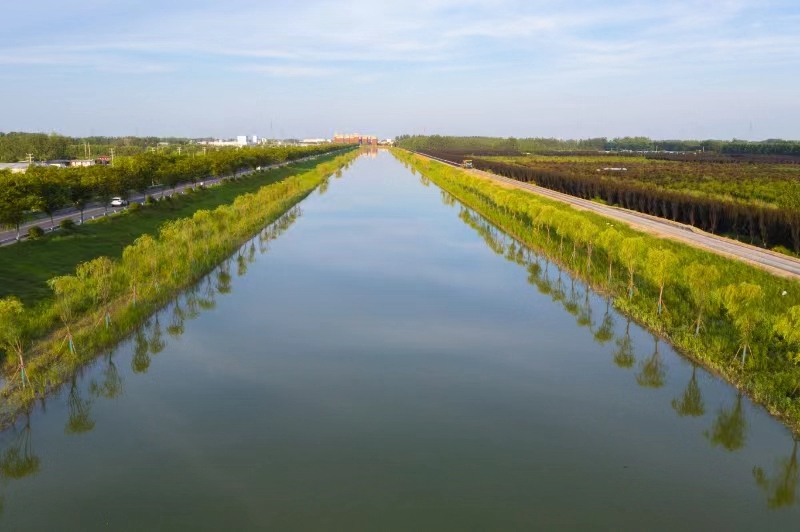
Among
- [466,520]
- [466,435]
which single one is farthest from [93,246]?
[466,520]

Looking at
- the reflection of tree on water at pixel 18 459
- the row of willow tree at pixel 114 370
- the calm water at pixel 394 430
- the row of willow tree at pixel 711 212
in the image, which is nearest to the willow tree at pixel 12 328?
the row of willow tree at pixel 114 370

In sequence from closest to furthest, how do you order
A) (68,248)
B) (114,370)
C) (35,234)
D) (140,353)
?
(114,370)
(140,353)
(68,248)
(35,234)

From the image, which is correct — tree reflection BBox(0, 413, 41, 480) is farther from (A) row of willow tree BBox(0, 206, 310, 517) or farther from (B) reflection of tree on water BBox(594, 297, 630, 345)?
(B) reflection of tree on water BBox(594, 297, 630, 345)

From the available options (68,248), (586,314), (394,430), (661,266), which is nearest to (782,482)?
(394,430)

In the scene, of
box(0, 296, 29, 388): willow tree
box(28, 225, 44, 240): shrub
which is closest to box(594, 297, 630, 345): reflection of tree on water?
box(0, 296, 29, 388): willow tree

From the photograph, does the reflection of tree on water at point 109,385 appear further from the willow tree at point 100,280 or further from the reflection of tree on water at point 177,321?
the reflection of tree on water at point 177,321

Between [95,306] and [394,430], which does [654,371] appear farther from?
[95,306]

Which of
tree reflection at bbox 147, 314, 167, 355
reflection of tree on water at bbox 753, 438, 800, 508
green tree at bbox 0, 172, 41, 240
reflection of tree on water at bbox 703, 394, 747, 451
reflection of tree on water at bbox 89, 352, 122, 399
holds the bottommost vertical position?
reflection of tree on water at bbox 753, 438, 800, 508
